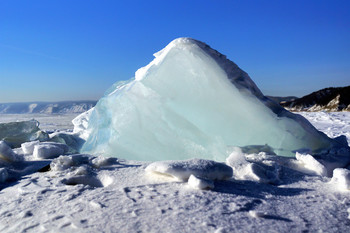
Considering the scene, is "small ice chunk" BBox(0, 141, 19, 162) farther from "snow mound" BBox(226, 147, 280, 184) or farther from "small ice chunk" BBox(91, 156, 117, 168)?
"snow mound" BBox(226, 147, 280, 184)

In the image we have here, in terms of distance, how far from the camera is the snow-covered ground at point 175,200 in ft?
3.90

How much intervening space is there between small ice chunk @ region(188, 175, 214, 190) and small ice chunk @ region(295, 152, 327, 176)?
0.98 metres

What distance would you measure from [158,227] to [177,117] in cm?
154

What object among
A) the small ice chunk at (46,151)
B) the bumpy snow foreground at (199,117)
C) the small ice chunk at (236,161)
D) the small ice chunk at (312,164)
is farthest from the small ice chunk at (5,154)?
the small ice chunk at (312,164)

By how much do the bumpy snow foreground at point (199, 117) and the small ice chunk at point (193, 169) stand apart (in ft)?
2.49

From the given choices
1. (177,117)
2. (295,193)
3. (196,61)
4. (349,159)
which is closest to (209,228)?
(295,193)

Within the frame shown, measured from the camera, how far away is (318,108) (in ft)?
71.5

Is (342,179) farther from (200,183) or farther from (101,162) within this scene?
(101,162)

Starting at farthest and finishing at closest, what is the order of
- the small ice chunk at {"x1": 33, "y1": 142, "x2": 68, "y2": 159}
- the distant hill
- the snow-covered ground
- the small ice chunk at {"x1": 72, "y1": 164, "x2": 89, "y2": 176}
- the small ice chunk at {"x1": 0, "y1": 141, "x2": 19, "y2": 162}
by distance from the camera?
the distant hill → the small ice chunk at {"x1": 33, "y1": 142, "x2": 68, "y2": 159} → the small ice chunk at {"x1": 0, "y1": 141, "x2": 19, "y2": 162} → the small ice chunk at {"x1": 72, "y1": 164, "x2": 89, "y2": 176} → the snow-covered ground

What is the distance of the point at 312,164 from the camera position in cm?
211

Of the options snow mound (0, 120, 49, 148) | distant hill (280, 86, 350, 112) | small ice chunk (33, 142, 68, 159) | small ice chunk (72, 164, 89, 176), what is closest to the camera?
small ice chunk (72, 164, 89, 176)

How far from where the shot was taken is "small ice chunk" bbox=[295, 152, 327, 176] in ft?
6.65

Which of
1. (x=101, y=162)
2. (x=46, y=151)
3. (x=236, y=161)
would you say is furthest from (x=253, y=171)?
(x=46, y=151)

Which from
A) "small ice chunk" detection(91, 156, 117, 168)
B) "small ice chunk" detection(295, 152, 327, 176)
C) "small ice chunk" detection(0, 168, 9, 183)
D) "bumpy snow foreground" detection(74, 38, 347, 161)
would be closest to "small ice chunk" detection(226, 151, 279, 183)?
"small ice chunk" detection(295, 152, 327, 176)
